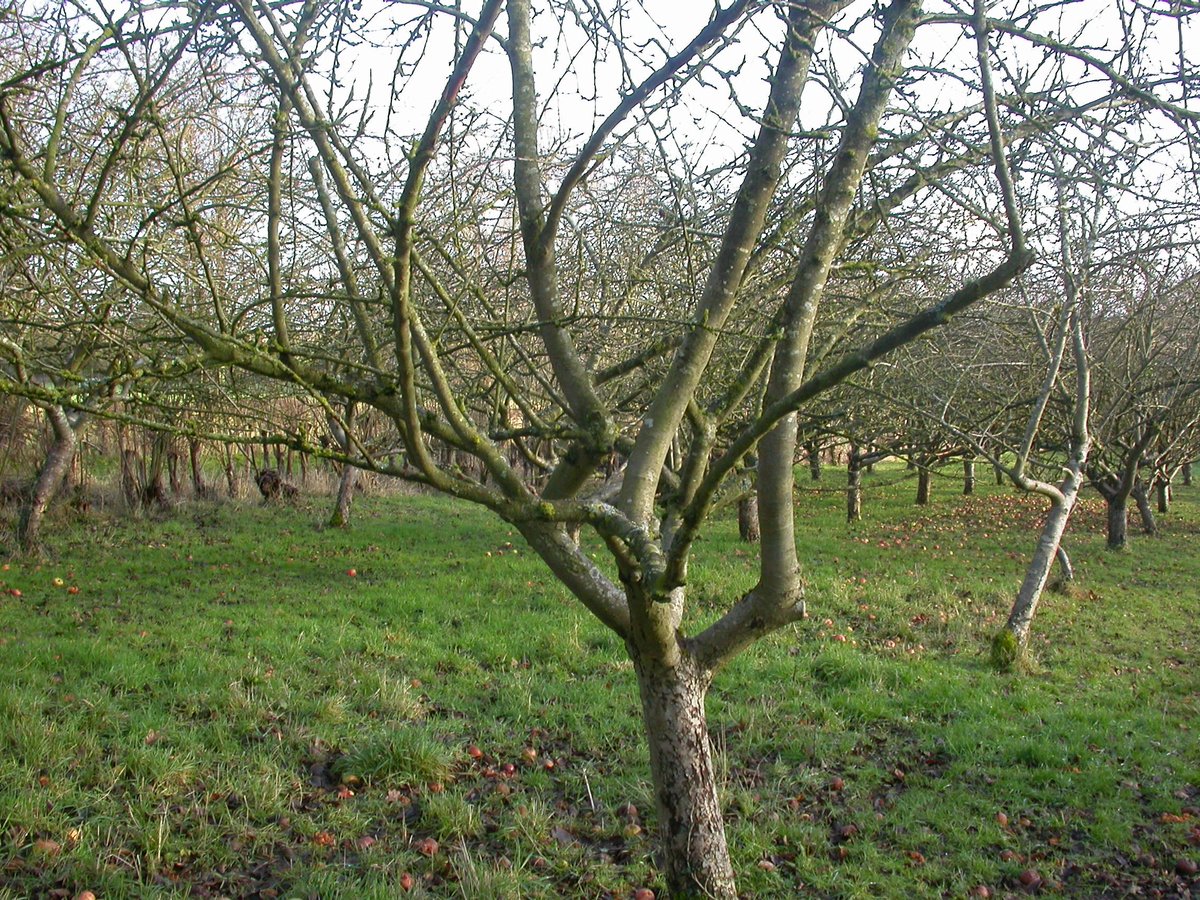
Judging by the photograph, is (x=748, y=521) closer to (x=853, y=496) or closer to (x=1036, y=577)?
(x=853, y=496)

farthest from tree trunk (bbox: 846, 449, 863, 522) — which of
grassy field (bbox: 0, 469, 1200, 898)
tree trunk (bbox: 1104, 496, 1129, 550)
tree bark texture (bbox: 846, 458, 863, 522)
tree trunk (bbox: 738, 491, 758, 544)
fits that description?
grassy field (bbox: 0, 469, 1200, 898)

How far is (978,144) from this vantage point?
12.2 feet

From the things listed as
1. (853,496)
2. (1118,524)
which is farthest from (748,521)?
(1118,524)

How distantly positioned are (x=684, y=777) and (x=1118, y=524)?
1389cm

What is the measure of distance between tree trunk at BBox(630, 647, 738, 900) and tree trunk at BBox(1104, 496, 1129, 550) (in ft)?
44.7

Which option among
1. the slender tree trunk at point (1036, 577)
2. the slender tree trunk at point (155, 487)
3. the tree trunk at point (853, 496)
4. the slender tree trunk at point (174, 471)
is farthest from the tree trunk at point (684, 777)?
the slender tree trunk at point (174, 471)

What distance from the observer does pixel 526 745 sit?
566cm

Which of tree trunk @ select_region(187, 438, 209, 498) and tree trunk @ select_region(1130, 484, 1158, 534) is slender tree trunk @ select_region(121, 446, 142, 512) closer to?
tree trunk @ select_region(187, 438, 209, 498)

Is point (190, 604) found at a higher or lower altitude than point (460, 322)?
lower

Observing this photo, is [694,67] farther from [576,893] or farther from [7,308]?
[7,308]

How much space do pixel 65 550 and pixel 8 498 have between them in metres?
2.76

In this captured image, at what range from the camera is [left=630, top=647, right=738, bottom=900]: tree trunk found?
3508mm

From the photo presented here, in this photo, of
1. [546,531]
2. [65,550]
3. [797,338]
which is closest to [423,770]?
[546,531]

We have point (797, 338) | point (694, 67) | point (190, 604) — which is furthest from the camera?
point (190, 604)
